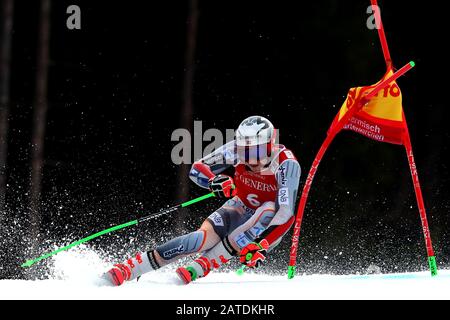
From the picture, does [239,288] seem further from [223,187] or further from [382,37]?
[382,37]

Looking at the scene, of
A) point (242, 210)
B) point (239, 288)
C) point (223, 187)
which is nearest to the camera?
point (239, 288)

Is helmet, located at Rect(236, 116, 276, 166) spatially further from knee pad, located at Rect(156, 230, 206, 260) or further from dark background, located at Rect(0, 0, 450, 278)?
dark background, located at Rect(0, 0, 450, 278)

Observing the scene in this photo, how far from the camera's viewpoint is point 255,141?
6.62 meters

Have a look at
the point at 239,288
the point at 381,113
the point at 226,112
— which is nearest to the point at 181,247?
the point at 239,288

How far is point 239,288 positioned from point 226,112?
23.6 ft

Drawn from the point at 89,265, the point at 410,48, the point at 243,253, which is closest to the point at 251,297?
the point at 243,253

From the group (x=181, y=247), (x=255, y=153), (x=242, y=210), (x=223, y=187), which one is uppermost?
(x=255, y=153)

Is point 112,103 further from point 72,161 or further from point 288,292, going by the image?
point 288,292

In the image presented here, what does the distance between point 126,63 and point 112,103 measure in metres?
0.77

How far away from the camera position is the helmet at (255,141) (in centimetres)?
662

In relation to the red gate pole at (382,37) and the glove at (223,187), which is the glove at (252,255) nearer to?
the glove at (223,187)

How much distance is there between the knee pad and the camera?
21.7ft

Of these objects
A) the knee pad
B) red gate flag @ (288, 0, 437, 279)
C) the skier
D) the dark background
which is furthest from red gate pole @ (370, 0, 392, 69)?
the dark background

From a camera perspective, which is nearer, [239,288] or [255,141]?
[239,288]
